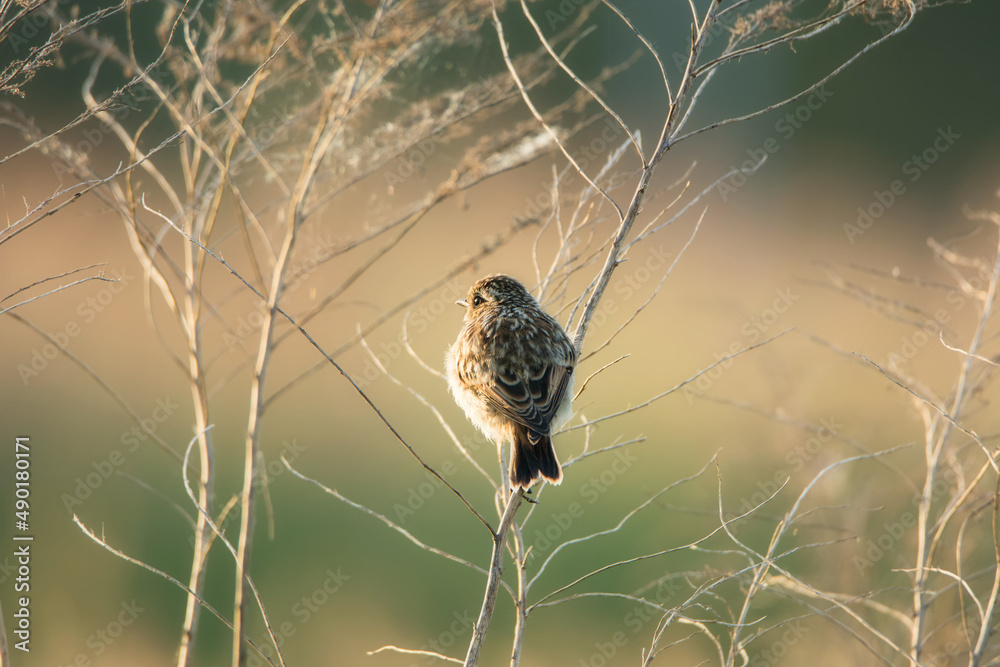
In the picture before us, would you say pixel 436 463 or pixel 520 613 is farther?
pixel 436 463

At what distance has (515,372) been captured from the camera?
329cm

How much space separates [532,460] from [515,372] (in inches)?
18.7

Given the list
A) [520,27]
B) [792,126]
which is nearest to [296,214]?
[520,27]

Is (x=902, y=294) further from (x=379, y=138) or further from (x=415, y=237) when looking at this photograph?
(x=379, y=138)

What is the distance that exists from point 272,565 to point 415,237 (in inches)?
171

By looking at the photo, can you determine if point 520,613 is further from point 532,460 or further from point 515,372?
point 515,372

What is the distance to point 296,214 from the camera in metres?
3.00

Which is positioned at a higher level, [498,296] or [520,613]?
[498,296]

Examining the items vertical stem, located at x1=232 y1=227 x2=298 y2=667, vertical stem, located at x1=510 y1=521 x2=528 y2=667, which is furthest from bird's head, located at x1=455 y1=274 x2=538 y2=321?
vertical stem, located at x1=510 y1=521 x2=528 y2=667

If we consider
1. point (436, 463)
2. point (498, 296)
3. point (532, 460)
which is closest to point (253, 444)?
point (532, 460)

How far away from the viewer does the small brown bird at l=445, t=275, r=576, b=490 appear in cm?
311

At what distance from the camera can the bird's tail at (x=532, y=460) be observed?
109 inches

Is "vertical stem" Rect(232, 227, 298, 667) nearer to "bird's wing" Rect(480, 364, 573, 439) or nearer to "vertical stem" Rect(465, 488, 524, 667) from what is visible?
"bird's wing" Rect(480, 364, 573, 439)

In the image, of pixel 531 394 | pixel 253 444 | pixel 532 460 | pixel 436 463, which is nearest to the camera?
pixel 253 444
